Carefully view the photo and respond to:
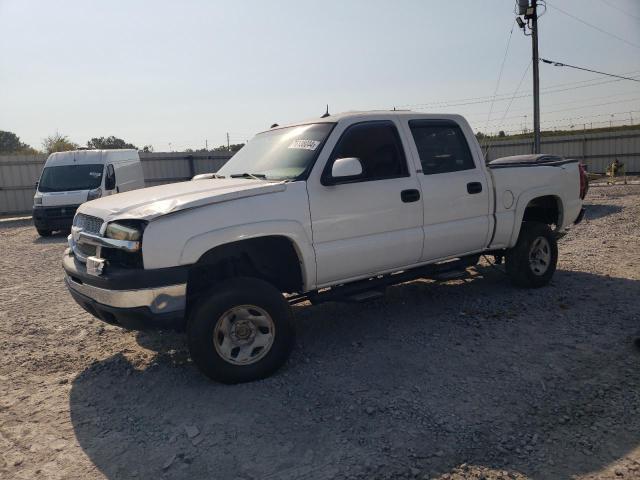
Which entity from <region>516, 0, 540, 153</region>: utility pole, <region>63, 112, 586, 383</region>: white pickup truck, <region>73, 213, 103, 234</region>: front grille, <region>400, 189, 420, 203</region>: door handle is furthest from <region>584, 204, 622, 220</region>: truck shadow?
<region>73, 213, 103, 234</region>: front grille

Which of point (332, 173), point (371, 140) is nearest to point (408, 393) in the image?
point (332, 173)

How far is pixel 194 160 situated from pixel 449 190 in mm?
22328

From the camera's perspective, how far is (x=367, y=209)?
181 inches

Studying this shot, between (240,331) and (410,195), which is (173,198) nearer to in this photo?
(240,331)

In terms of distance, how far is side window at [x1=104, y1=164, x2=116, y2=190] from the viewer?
14.3 metres

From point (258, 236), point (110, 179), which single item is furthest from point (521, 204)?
point (110, 179)

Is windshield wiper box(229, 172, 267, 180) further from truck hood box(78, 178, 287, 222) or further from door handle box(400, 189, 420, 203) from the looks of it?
door handle box(400, 189, 420, 203)

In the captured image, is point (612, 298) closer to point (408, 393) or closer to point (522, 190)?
point (522, 190)

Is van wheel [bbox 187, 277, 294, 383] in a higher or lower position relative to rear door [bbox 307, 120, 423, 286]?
lower

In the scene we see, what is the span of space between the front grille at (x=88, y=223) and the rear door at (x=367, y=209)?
1.69 metres

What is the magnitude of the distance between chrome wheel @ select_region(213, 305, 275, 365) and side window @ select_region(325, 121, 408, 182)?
1.47m

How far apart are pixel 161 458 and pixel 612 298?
4925mm

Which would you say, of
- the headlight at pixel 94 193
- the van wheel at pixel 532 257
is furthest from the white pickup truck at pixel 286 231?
the headlight at pixel 94 193

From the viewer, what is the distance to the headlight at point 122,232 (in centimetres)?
372
